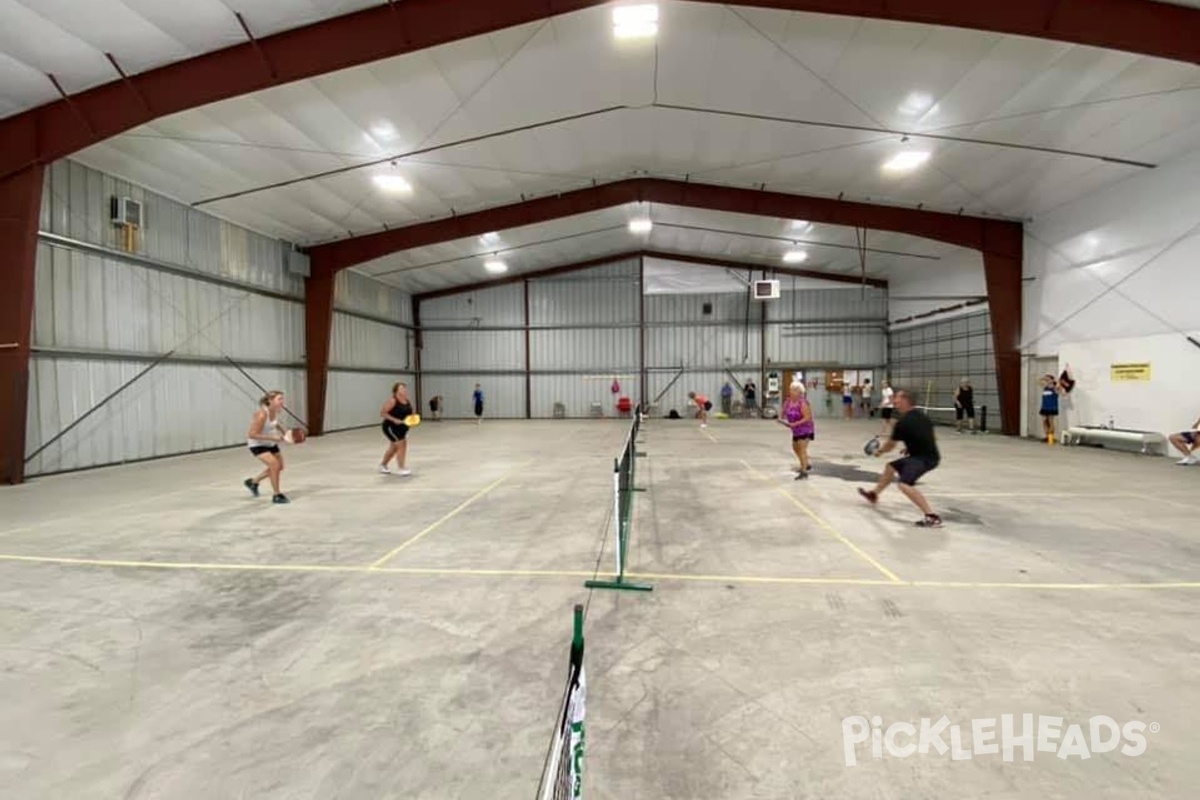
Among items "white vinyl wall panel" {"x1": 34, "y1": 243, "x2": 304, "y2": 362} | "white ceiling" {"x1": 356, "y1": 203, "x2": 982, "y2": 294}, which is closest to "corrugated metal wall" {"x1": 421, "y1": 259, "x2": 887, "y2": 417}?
"white ceiling" {"x1": 356, "y1": 203, "x2": 982, "y2": 294}

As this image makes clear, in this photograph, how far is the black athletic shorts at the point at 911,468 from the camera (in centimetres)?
664

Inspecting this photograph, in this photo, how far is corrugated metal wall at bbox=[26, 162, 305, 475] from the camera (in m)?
11.2

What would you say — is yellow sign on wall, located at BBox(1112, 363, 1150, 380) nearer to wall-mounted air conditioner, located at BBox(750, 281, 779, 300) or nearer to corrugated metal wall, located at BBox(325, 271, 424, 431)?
wall-mounted air conditioner, located at BBox(750, 281, 779, 300)

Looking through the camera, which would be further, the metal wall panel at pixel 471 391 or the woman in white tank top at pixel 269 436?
the metal wall panel at pixel 471 391

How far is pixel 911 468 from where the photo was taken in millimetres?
6691

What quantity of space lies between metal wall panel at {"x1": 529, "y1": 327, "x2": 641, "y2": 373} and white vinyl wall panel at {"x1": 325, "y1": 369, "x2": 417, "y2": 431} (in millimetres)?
8107

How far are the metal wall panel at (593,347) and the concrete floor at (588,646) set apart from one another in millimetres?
21314

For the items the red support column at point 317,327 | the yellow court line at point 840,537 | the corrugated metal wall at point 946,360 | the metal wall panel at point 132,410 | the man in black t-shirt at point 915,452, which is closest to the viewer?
the yellow court line at point 840,537

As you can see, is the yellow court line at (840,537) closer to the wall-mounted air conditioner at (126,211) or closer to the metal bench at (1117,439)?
the metal bench at (1117,439)

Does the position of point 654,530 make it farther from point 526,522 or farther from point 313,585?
point 313,585

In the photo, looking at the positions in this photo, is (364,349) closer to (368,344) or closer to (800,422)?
(368,344)

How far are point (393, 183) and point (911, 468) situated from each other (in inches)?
569

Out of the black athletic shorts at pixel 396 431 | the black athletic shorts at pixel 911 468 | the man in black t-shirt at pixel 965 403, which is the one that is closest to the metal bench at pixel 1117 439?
the man in black t-shirt at pixel 965 403

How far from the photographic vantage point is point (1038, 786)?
92.8 inches
